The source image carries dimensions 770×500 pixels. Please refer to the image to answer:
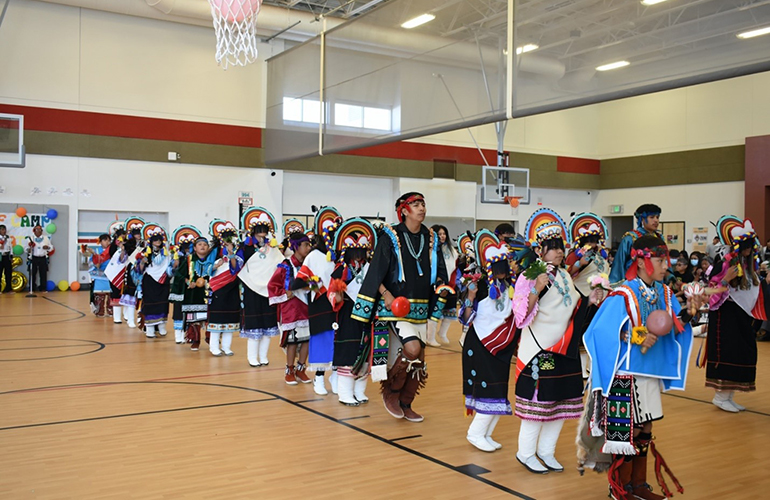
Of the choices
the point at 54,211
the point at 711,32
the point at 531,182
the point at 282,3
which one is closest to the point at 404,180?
the point at 531,182

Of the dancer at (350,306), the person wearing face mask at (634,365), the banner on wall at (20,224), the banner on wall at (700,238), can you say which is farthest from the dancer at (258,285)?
the banner on wall at (700,238)

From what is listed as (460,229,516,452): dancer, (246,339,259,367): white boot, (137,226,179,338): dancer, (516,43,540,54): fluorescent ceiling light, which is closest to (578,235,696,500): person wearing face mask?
(460,229,516,452): dancer

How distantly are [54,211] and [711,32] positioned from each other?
590 inches

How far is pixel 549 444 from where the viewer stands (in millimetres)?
4445

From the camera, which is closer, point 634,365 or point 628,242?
point 634,365

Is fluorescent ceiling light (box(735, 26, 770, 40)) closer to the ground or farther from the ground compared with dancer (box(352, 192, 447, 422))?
farther from the ground

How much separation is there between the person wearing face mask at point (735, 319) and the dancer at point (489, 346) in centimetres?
230

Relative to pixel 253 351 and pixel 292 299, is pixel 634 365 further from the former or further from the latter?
pixel 253 351

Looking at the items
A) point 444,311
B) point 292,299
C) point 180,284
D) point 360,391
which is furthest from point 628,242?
point 180,284

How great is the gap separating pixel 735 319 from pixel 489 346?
9.09 feet

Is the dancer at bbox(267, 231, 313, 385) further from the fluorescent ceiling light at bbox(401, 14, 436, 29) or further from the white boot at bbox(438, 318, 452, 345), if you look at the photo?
the fluorescent ceiling light at bbox(401, 14, 436, 29)

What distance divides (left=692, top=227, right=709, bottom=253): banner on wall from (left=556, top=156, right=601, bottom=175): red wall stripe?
4.67 meters

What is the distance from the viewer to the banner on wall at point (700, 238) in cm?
2067

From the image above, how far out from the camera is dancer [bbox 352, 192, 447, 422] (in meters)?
5.46
